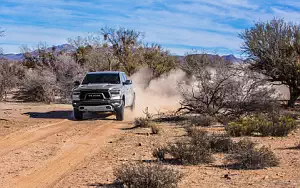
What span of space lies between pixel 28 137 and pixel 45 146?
1.87 meters

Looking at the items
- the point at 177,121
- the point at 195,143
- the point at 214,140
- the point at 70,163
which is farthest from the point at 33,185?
the point at 177,121

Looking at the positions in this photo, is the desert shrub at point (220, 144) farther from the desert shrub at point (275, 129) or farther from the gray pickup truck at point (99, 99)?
the gray pickup truck at point (99, 99)

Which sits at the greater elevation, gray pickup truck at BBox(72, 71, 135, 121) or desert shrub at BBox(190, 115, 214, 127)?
gray pickup truck at BBox(72, 71, 135, 121)

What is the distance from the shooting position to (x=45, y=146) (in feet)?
36.5

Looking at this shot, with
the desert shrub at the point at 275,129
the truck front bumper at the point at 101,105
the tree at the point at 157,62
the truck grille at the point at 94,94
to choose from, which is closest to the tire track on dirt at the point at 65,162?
the truck front bumper at the point at 101,105

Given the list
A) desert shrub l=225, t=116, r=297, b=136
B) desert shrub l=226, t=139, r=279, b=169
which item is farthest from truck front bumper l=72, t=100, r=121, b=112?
desert shrub l=226, t=139, r=279, b=169

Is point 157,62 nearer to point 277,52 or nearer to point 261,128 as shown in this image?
point 277,52

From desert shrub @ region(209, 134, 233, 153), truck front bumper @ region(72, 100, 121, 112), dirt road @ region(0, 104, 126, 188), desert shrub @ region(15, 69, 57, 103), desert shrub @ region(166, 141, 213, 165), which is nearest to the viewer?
dirt road @ region(0, 104, 126, 188)

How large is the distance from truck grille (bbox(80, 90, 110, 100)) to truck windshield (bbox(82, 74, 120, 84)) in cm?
139

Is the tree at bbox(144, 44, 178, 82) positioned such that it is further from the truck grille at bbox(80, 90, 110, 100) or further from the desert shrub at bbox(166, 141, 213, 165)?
the desert shrub at bbox(166, 141, 213, 165)

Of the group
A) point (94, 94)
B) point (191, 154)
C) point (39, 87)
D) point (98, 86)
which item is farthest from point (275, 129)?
point (39, 87)

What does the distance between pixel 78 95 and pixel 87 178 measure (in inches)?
405

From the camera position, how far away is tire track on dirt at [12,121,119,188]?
7.42 meters

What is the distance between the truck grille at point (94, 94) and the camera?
17406 millimetres
